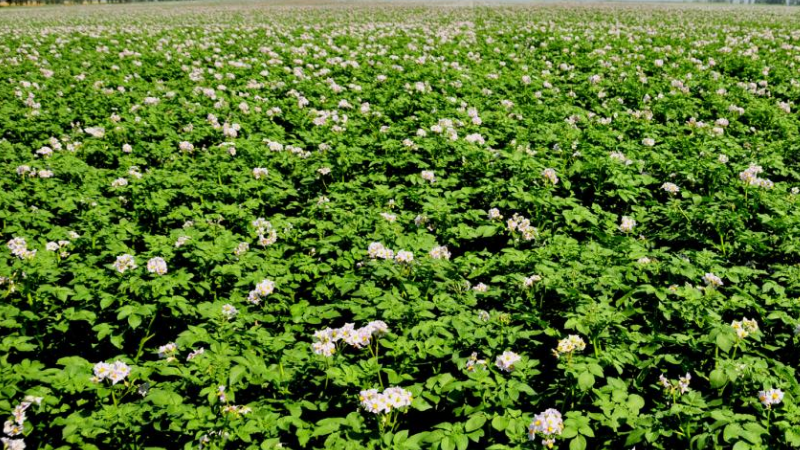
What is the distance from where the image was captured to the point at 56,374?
309 cm

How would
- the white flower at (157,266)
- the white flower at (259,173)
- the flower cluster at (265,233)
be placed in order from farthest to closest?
the white flower at (259,173), the flower cluster at (265,233), the white flower at (157,266)

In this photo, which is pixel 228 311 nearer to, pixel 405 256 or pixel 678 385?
pixel 405 256

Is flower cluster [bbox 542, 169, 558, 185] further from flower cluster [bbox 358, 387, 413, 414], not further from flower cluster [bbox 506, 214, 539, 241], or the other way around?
flower cluster [bbox 358, 387, 413, 414]

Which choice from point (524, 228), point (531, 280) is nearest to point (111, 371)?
point (531, 280)

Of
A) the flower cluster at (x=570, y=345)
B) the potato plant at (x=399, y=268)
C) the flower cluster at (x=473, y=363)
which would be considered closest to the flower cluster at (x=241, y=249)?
the potato plant at (x=399, y=268)

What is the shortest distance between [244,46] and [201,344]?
13103mm

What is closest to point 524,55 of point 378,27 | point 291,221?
point 378,27

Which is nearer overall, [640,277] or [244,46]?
[640,277]

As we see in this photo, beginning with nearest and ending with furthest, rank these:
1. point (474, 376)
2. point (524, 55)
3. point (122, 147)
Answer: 1. point (474, 376)
2. point (122, 147)
3. point (524, 55)

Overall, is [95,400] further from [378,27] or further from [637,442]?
[378,27]

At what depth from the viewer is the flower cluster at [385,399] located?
2.79 m

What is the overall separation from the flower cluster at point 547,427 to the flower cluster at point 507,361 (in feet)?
1.23

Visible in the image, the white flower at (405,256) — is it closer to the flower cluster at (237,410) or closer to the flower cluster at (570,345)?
the flower cluster at (570,345)

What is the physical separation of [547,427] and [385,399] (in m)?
0.80
